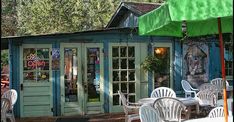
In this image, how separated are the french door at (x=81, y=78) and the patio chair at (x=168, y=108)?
413cm

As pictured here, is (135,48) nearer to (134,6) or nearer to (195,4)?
(134,6)

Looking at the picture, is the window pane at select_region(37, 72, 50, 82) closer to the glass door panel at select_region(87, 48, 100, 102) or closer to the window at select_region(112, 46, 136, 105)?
the glass door panel at select_region(87, 48, 100, 102)

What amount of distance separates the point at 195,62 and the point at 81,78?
135 inches

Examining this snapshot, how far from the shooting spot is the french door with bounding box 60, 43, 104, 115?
32.8ft

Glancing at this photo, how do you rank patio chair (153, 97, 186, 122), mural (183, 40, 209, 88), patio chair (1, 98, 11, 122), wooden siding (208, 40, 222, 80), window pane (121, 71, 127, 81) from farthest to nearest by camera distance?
wooden siding (208, 40, 222, 80), mural (183, 40, 209, 88), window pane (121, 71, 127, 81), patio chair (1, 98, 11, 122), patio chair (153, 97, 186, 122)

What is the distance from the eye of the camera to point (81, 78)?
1011 cm


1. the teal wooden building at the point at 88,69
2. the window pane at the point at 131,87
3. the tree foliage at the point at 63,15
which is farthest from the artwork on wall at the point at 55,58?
the tree foliage at the point at 63,15

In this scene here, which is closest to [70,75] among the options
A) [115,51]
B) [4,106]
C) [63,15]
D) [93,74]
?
[93,74]

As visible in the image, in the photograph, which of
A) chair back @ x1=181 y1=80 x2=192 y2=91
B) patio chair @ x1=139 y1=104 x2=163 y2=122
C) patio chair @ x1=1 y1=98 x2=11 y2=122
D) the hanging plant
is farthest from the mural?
patio chair @ x1=139 y1=104 x2=163 y2=122

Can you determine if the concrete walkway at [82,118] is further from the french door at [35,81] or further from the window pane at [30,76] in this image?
the window pane at [30,76]

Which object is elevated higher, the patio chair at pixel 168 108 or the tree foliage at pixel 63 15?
the tree foliage at pixel 63 15

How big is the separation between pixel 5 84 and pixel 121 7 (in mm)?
6149

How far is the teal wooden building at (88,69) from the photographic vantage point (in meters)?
9.74

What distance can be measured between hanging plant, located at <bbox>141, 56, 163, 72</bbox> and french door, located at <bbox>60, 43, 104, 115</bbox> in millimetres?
1182
